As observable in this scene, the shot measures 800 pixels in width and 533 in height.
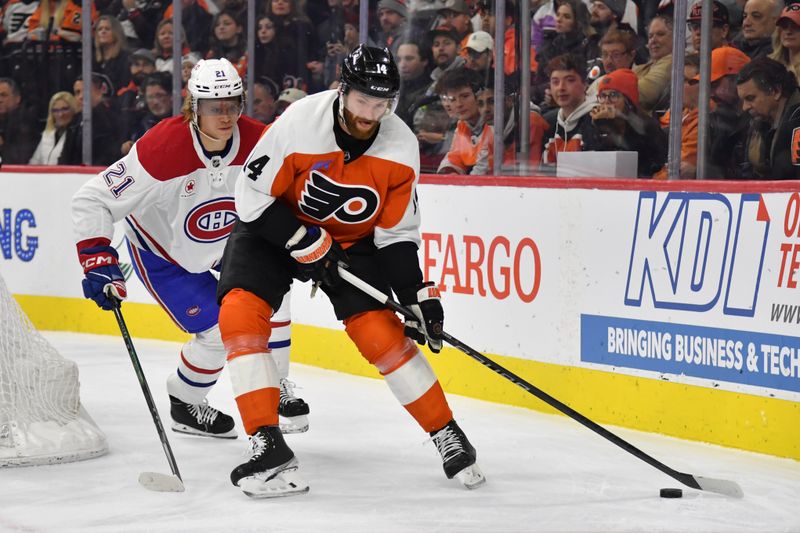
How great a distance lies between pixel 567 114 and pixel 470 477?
1.90 meters

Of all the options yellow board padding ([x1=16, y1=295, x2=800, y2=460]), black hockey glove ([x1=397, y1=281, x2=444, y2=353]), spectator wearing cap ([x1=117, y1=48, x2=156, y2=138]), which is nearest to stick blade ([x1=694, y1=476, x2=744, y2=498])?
yellow board padding ([x1=16, y1=295, x2=800, y2=460])

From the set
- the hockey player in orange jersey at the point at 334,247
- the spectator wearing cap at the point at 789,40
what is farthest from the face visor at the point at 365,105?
the spectator wearing cap at the point at 789,40

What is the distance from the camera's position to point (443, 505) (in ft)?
9.70

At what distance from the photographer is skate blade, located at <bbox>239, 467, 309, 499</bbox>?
298 cm

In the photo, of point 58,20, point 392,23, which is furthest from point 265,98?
point 58,20

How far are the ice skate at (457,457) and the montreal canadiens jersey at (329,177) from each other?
52cm

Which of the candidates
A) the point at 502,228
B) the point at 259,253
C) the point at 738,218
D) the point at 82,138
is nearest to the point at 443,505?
the point at 259,253

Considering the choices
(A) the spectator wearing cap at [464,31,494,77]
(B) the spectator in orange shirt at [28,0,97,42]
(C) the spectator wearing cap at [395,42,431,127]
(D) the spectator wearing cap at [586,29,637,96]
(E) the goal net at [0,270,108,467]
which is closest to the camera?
(E) the goal net at [0,270,108,467]

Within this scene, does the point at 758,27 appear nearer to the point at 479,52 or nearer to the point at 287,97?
the point at 479,52

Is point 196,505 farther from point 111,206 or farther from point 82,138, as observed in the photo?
point 82,138

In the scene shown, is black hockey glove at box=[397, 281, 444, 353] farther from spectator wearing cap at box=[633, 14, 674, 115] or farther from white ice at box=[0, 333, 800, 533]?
spectator wearing cap at box=[633, 14, 674, 115]

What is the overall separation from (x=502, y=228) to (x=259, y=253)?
1473 mm

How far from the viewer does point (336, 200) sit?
10.3 ft

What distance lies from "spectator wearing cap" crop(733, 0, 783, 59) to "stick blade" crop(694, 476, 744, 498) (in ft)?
4.98
